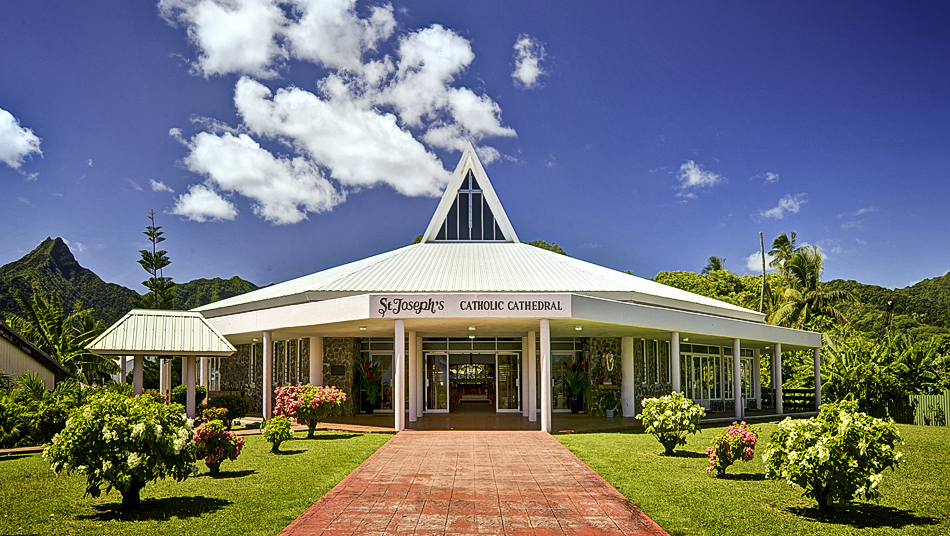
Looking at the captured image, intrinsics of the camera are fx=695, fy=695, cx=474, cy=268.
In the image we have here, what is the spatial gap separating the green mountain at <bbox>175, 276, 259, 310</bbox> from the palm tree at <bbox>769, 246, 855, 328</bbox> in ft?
170

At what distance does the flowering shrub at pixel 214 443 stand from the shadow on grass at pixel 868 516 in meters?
8.86

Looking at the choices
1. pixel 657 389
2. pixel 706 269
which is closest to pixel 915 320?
pixel 706 269

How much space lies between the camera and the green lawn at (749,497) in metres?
8.45

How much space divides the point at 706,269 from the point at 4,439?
62277 millimetres

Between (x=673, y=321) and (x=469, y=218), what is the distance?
35.8ft

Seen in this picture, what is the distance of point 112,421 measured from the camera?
8664mm

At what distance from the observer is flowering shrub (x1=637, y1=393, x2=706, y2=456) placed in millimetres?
14422

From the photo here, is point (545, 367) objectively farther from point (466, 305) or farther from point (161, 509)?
point (161, 509)

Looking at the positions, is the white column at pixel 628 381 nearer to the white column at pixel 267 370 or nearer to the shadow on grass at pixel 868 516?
the white column at pixel 267 370

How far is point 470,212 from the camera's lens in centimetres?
2941

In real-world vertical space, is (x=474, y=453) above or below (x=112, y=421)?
below

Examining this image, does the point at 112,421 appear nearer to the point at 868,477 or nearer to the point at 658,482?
the point at 658,482

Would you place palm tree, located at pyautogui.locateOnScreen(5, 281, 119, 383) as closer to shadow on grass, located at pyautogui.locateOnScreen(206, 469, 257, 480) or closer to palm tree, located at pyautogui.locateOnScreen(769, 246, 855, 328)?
shadow on grass, located at pyautogui.locateOnScreen(206, 469, 257, 480)

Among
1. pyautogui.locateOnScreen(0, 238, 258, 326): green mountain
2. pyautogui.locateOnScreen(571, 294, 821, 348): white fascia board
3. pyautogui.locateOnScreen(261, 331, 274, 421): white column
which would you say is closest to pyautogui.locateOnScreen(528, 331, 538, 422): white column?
pyautogui.locateOnScreen(571, 294, 821, 348): white fascia board
